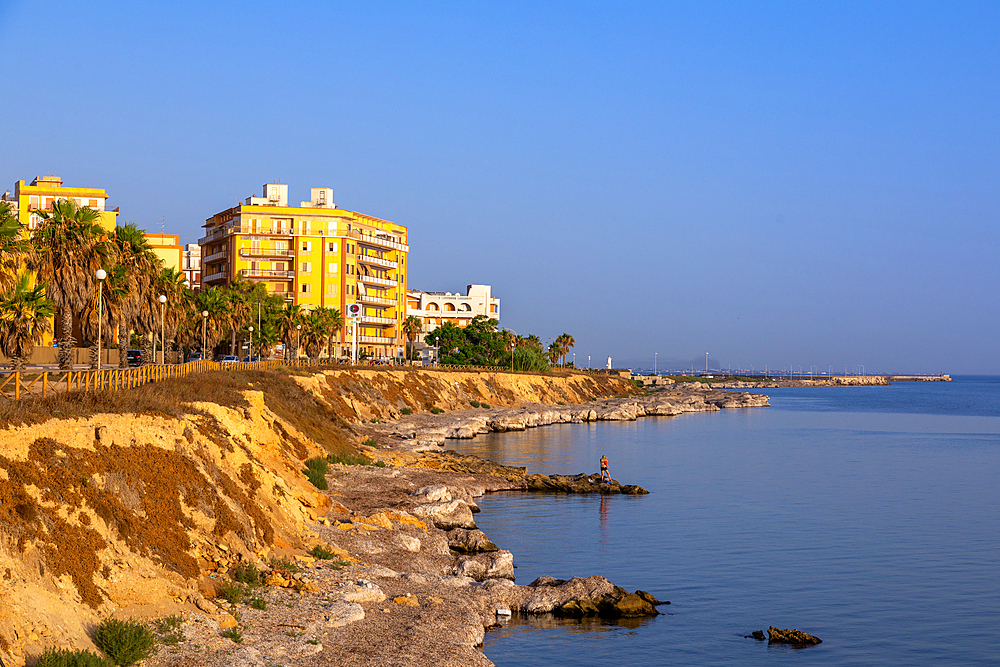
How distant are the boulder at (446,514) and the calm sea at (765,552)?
3.88ft

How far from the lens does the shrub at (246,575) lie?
19062 mm

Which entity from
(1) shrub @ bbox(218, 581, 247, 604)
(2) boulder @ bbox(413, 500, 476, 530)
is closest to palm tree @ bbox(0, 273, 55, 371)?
(2) boulder @ bbox(413, 500, 476, 530)

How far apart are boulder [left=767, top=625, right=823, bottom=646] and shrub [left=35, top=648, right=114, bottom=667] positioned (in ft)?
48.8

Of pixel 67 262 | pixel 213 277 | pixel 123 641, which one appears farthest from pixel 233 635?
pixel 213 277

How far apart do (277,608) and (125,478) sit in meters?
4.46

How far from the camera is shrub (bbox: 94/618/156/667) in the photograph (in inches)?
557

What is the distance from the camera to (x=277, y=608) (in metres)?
18.3

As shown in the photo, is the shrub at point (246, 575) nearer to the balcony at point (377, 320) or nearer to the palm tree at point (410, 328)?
the balcony at point (377, 320)

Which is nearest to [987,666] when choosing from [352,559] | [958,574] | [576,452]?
[958,574]

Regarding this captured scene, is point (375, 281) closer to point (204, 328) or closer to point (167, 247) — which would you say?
point (167, 247)

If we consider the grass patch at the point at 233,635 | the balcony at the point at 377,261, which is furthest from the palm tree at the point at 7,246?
the balcony at the point at 377,261

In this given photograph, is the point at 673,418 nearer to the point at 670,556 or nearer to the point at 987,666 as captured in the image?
the point at 670,556

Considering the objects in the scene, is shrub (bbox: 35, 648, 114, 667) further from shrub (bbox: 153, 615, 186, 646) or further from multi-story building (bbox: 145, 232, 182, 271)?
multi-story building (bbox: 145, 232, 182, 271)

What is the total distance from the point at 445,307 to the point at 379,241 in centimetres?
5044
